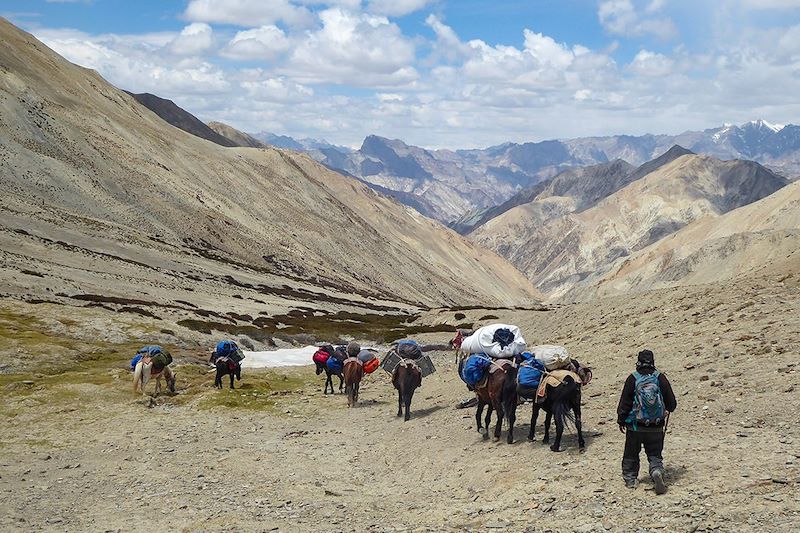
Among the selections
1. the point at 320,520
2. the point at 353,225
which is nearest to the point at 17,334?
the point at 320,520

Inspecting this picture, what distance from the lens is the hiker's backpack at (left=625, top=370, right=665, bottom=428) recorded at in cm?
1330

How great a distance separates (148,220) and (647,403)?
118155 mm

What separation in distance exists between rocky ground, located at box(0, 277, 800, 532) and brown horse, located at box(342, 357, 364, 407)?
60 centimetres

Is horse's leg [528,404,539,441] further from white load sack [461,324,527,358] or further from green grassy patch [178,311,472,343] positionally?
green grassy patch [178,311,472,343]

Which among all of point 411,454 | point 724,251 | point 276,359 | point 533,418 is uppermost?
point 724,251

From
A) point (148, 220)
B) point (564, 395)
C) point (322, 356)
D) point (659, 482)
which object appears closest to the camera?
point (659, 482)

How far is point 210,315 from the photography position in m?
64.9

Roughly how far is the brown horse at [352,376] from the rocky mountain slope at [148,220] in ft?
124

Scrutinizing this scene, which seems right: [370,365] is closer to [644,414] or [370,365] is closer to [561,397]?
[561,397]

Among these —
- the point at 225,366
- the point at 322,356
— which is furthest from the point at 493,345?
the point at 225,366

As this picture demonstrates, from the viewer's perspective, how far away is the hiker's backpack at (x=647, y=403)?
523 inches

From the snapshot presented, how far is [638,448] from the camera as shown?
13.4m

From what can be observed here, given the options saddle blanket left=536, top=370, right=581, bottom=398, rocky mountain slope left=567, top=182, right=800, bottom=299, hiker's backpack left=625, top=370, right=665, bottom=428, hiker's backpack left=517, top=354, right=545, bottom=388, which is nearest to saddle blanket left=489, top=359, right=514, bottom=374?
hiker's backpack left=517, top=354, right=545, bottom=388

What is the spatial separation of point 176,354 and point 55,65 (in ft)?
493
